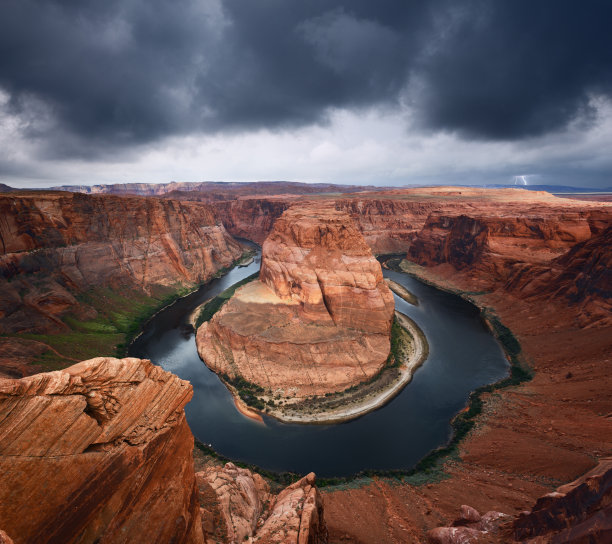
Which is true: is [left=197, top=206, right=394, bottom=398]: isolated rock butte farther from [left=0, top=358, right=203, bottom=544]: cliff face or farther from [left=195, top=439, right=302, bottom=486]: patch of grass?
[left=0, top=358, right=203, bottom=544]: cliff face

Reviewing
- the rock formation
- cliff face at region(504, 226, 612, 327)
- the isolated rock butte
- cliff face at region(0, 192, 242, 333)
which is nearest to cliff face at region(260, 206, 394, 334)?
the isolated rock butte

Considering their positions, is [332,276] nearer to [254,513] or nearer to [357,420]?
[357,420]

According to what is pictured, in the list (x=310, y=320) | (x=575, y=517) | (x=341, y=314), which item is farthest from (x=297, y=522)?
(x=341, y=314)

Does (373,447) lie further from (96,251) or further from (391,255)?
(391,255)

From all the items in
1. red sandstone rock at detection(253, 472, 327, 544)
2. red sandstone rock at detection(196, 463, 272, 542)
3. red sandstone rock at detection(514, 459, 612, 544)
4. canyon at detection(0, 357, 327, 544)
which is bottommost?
red sandstone rock at detection(196, 463, 272, 542)

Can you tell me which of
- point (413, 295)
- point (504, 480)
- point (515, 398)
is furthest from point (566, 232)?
point (504, 480)

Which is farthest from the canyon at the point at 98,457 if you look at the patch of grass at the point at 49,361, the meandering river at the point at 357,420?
the patch of grass at the point at 49,361

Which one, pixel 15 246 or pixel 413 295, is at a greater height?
pixel 15 246
